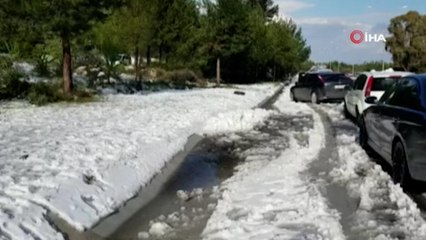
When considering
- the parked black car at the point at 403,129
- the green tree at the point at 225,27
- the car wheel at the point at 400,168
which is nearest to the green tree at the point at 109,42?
the green tree at the point at 225,27

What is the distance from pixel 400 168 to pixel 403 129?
556 millimetres

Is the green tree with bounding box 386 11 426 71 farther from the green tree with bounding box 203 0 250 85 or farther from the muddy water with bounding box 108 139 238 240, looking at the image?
the muddy water with bounding box 108 139 238 240

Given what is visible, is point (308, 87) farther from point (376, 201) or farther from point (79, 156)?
point (376, 201)

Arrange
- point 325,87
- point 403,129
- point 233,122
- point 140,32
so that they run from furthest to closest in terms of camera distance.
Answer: point 140,32, point 325,87, point 233,122, point 403,129

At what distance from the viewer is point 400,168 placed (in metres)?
7.57

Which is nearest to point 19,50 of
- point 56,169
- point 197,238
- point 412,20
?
point 56,169

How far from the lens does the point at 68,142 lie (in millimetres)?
9906

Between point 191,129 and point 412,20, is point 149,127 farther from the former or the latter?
point 412,20

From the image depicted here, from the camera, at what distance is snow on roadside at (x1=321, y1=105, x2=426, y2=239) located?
570cm

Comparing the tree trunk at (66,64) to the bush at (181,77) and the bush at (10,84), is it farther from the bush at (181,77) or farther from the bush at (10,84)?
Answer: the bush at (181,77)

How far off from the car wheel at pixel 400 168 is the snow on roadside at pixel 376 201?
0.10 meters

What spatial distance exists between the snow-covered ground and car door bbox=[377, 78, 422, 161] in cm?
366

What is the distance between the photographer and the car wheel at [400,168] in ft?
23.9

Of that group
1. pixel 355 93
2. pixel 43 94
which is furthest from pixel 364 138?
pixel 43 94
